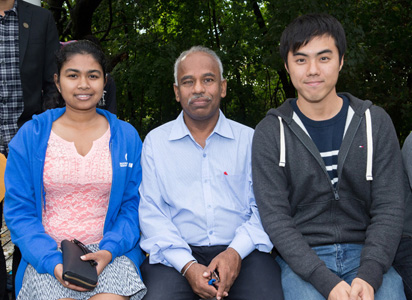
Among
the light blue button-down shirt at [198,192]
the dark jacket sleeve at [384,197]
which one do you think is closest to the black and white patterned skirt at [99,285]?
the light blue button-down shirt at [198,192]

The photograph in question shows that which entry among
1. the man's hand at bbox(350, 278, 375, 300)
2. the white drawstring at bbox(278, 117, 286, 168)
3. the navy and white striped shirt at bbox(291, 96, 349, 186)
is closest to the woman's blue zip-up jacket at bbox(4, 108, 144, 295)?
the white drawstring at bbox(278, 117, 286, 168)

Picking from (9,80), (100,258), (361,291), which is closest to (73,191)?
(100,258)

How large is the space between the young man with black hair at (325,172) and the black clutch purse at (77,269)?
107 cm

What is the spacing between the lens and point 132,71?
27.5ft

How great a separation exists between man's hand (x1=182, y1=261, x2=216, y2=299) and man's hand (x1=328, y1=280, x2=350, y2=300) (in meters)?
0.66

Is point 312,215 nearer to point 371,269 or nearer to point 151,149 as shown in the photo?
point 371,269

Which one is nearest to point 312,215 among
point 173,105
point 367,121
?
point 367,121

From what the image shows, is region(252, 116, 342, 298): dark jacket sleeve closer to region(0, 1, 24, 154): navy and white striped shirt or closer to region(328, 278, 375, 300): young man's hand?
region(328, 278, 375, 300): young man's hand

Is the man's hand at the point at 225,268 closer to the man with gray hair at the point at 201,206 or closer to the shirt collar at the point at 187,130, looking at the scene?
the man with gray hair at the point at 201,206

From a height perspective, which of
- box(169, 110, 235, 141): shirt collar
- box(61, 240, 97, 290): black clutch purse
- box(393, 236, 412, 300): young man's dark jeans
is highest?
box(169, 110, 235, 141): shirt collar

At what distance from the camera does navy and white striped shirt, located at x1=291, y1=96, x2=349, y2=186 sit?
8.96ft

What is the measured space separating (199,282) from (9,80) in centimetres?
208

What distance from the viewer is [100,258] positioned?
253 cm

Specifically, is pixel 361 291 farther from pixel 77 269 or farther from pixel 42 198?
pixel 42 198
